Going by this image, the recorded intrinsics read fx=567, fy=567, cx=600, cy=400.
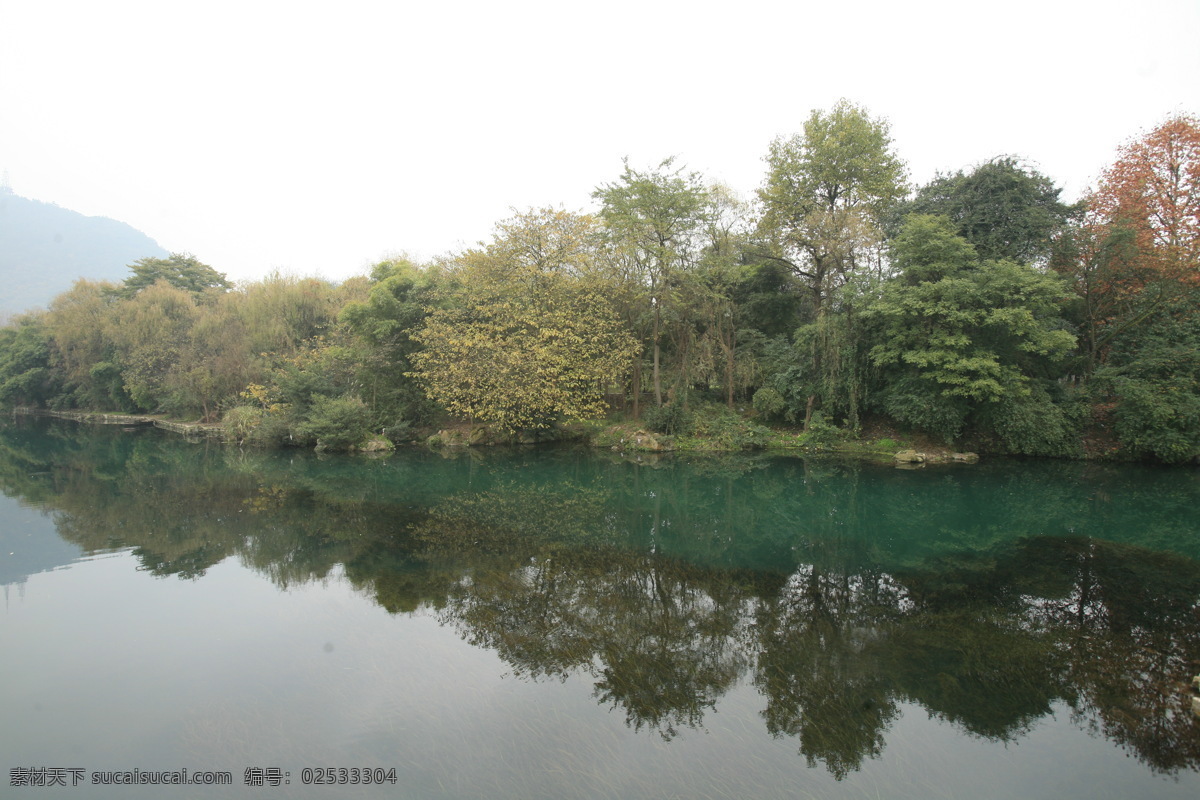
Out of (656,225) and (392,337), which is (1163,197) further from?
(392,337)

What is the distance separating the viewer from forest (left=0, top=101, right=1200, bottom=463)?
59.4ft

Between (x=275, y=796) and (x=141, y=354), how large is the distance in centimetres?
3597

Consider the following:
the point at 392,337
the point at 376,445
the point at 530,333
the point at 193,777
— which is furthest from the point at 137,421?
the point at 193,777

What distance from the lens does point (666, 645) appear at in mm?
6531

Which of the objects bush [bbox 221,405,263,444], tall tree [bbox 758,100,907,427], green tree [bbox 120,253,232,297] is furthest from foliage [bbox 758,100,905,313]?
green tree [bbox 120,253,232,297]

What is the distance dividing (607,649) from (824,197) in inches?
874

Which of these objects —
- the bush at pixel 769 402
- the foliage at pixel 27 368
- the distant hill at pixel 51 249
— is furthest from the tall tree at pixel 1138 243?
the distant hill at pixel 51 249

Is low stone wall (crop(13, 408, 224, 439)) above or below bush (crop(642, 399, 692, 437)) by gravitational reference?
below

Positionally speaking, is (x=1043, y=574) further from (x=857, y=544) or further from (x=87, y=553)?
(x=87, y=553)

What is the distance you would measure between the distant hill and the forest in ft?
312

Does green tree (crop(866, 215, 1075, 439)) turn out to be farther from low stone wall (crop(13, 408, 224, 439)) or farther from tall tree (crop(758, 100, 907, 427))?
low stone wall (crop(13, 408, 224, 439))

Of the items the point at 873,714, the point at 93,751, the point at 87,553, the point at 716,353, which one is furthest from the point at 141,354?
the point at 873,714

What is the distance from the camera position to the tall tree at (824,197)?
20969mm

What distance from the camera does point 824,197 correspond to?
2334 centimetres
